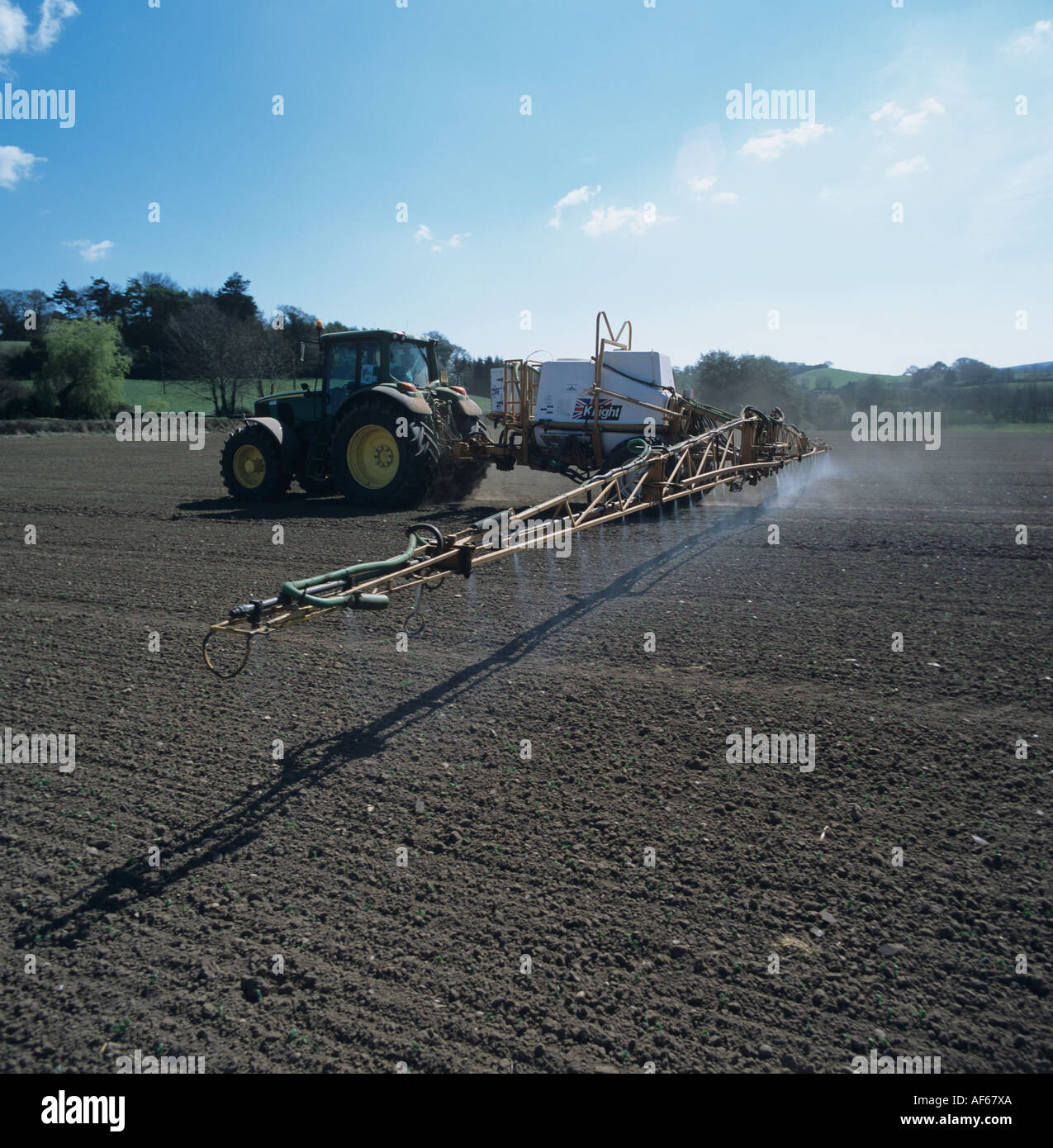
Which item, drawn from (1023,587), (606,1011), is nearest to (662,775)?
(606,1011)

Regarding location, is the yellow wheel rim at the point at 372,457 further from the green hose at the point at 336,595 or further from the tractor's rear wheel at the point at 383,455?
the green hose at the point at 336,595

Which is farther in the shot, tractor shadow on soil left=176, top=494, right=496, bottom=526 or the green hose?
tractor shadow on soil left=176, top=494, right=496, bottom=526

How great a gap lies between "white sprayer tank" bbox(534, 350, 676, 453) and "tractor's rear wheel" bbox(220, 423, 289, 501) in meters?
4.31

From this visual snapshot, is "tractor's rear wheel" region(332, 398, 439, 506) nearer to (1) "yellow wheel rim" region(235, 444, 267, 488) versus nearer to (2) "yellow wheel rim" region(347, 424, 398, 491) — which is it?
(2) "yellow wheel rim" region(347, 424, 398, 491)

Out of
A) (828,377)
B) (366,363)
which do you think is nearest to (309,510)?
(366,363)

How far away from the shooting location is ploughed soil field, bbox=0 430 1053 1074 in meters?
2.21

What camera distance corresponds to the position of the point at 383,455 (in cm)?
1125

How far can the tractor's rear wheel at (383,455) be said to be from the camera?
1074cm

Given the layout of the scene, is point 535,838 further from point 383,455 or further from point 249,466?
point 249,466

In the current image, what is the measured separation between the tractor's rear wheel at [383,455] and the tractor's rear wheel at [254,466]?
1181mm

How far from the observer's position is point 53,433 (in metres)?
36.8

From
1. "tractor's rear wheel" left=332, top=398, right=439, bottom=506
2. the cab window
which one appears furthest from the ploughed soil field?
the cab window

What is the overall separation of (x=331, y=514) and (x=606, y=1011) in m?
9.52
